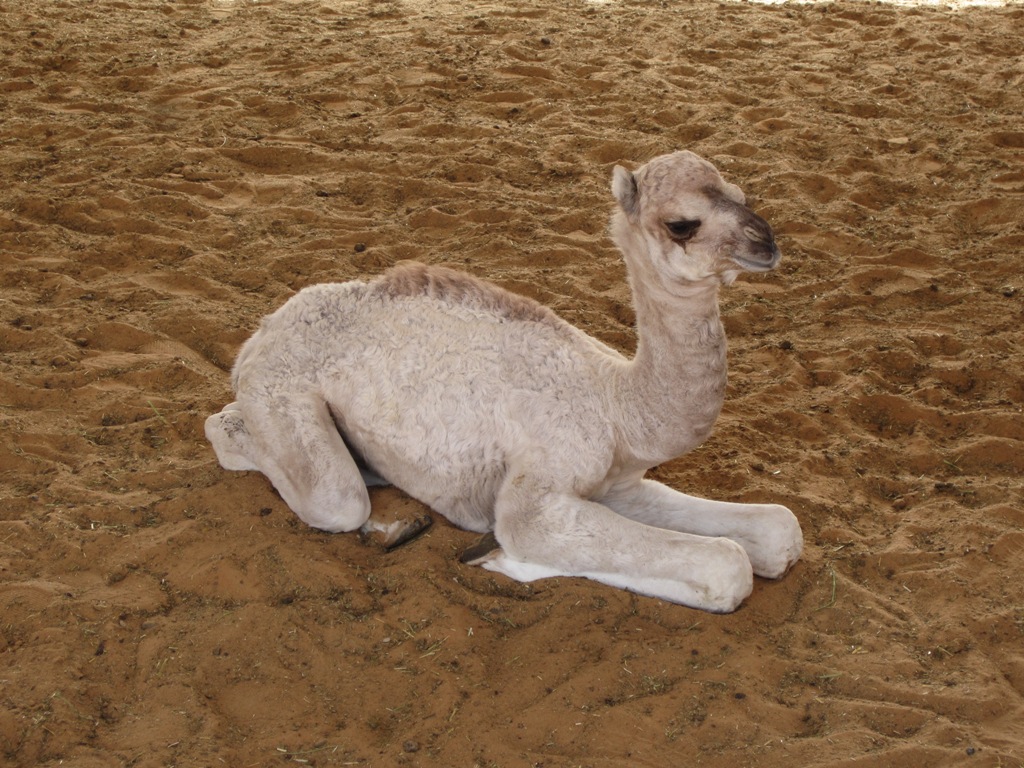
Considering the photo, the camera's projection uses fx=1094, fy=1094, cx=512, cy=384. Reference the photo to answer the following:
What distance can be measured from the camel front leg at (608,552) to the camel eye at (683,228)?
120 cm

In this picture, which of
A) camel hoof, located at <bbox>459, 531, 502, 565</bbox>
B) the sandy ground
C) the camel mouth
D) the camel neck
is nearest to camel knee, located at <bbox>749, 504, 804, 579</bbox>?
the sandy ground

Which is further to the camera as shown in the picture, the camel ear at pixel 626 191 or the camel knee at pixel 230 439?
the camel knee at pixel 230 439

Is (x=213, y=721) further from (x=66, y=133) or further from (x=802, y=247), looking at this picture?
(x=66, y=133)

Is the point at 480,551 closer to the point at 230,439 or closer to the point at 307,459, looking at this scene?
the point at 307,459

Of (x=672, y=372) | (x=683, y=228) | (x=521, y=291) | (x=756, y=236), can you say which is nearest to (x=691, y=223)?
(x=683, y=228)

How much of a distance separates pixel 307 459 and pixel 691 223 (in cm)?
199

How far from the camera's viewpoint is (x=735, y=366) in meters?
6.59

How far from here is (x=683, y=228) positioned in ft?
13.8

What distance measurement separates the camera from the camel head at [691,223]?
13.3ft

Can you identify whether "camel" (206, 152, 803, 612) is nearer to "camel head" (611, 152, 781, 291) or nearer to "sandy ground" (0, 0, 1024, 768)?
"camel head" (611, 152, 781, 291)

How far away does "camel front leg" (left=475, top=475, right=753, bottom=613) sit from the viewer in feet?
14.5

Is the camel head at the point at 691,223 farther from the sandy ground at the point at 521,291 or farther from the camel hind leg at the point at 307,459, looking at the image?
the camel hind leg at the point at 307,459

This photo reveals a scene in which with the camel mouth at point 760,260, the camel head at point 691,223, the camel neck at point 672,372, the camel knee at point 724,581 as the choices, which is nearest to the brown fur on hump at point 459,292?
the camel neck at point 672,372

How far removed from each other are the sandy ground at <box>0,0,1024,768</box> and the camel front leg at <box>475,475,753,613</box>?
9 centimetres
